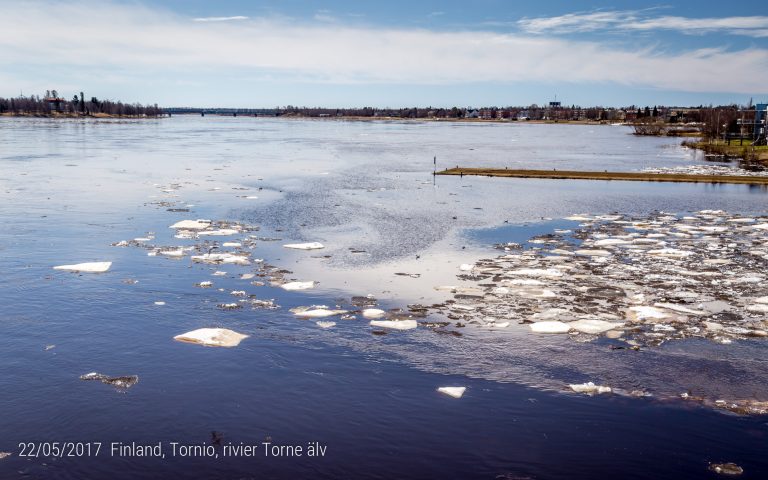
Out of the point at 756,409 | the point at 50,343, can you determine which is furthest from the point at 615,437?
the point at 50,343

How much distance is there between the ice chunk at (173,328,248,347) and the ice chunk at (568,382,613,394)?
19.8ft

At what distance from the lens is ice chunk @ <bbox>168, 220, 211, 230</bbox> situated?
74.3 ft

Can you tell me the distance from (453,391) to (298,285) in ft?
21.1

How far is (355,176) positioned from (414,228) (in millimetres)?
19851

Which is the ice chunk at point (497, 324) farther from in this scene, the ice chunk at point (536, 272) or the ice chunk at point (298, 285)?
the ice chunk at point (298, 285)

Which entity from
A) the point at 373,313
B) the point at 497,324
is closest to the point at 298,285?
the point at 373,313

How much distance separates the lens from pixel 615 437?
8.89 m

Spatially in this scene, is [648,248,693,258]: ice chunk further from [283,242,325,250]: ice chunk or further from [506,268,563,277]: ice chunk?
[283,242,325,250]: ice chunk

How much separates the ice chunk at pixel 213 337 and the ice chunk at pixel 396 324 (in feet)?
8.58

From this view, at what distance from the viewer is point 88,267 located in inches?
664

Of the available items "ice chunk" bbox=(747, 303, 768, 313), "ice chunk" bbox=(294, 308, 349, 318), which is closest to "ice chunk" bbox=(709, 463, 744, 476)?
"ice chunk" bbox=(747, 303, 768, 313)

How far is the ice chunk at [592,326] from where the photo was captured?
1265 cm

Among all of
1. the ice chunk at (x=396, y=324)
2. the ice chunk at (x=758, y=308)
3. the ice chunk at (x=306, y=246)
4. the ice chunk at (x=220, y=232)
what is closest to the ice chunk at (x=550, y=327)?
the ice chunk at (x=396, y=324)

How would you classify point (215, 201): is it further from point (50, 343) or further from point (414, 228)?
point (50, 343)
